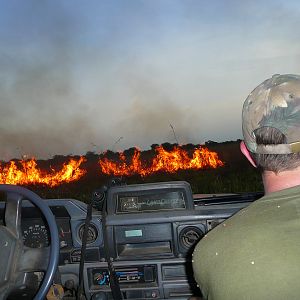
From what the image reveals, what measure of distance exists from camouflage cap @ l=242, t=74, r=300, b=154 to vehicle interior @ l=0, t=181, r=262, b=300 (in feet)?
5.53

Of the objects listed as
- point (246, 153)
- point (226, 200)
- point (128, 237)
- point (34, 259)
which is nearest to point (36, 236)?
point (34, 259)

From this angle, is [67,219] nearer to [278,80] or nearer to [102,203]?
[102,203]

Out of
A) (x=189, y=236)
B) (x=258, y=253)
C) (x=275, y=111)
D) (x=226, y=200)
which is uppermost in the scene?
(x=226, y=200)

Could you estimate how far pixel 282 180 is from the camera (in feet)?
6.51

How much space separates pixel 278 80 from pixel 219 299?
3.39 ft

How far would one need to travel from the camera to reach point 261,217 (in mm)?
1779

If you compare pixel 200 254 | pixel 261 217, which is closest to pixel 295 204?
pixel 261 217

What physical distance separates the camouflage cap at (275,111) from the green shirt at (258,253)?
0.83 ft

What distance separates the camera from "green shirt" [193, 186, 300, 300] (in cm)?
164

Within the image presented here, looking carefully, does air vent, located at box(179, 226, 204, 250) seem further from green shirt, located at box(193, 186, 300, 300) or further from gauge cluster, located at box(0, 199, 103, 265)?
green shirt, located at box(193, 186, 300, 300)

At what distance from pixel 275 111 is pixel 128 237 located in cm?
213

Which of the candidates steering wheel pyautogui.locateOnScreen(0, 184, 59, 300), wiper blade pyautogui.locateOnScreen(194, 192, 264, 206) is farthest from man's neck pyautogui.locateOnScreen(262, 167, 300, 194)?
wiper blade pyautogui.locateOnScreen(194, 192, 264, 206)

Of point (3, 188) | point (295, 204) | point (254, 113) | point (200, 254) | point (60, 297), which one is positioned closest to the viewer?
point (295, 204)

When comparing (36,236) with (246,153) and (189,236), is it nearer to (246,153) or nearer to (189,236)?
(189,236)
